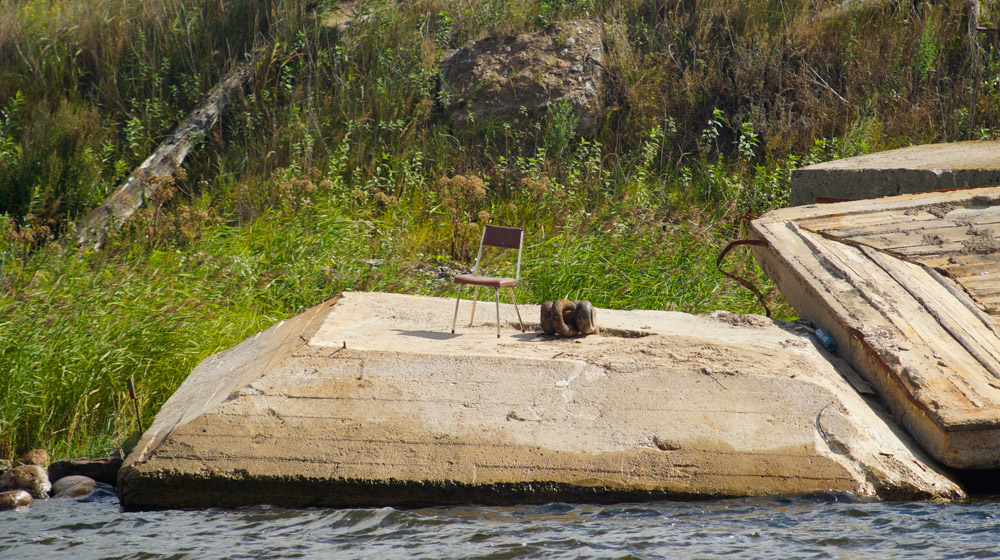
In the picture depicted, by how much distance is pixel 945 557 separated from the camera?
302cm

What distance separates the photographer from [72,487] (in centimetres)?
399

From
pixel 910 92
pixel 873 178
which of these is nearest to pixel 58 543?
pixel 873 178

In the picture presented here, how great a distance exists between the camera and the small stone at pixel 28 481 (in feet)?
13.0

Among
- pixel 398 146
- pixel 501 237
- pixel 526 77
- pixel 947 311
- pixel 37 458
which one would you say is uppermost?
pixel 526 77

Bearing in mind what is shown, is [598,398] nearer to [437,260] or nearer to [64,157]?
[437,260]

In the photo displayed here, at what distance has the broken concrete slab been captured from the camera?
20.7ft

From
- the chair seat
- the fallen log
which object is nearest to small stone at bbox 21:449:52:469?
the chair seat

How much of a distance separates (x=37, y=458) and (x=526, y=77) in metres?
6.41

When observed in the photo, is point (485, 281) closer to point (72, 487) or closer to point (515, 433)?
point (515, 433)

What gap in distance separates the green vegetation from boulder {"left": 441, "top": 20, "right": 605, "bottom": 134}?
0.21 metres

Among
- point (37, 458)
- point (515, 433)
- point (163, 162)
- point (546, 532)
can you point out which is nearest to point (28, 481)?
point (37, 458)

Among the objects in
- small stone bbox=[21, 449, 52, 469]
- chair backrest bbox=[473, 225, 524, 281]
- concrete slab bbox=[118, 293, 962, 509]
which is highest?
chair backrest bbox=[473, 225, 524, 281]

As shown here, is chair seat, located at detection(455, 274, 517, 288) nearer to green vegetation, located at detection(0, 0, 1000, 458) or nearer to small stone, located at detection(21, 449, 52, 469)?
green vegetation, located at detection(0, 0, 1000, 458)

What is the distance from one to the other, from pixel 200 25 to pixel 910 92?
7.82 m
